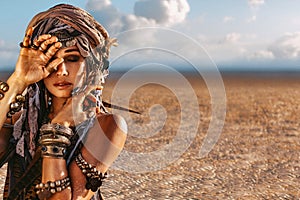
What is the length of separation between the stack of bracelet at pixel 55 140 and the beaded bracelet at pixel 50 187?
114mm

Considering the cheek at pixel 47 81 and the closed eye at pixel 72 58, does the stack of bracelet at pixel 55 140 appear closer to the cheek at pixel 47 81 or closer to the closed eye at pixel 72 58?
the cheek at pixel 47 81

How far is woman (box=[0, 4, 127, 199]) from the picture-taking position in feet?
7.20

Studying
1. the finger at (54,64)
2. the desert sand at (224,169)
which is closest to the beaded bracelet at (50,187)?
the finger at (54,64)

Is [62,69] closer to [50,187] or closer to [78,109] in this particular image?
[78,109]

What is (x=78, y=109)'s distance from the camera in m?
2.27

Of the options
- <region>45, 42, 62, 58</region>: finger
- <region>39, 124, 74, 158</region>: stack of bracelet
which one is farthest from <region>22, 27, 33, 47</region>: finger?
<region>39, 124, 74, 158</region>: stack of bracelet

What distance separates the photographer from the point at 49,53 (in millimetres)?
2211

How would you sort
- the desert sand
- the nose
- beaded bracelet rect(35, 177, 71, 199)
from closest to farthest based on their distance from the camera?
beaded bracelet rect(35, 177, 71, 199)
the nose
the desert sand

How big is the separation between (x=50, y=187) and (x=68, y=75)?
1.69 ft

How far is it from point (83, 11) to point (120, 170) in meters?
7.81

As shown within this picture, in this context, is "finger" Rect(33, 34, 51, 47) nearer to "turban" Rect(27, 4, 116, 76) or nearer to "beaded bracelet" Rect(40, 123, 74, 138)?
"turban" Rect(27, 4, 116, 76)

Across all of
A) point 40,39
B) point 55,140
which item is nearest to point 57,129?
point 55,140

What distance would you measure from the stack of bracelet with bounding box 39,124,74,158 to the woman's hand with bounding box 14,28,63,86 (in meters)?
0.24

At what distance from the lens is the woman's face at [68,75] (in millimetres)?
2268
